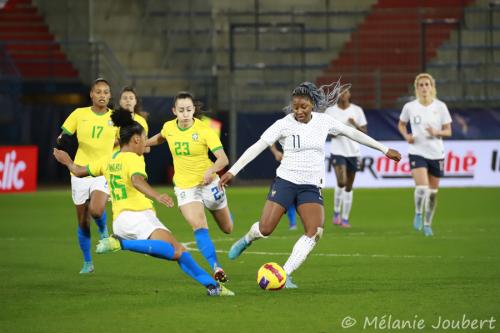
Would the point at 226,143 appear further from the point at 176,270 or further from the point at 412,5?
the point at 176,270

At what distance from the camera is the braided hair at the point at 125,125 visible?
11312mm

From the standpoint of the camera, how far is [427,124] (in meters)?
19.0

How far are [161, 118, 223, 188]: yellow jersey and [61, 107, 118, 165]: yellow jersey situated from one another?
4.30ft

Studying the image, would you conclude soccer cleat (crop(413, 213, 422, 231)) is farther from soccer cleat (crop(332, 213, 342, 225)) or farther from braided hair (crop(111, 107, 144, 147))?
braided hair (crop(111, 107, 144, 147))

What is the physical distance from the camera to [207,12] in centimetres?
3478

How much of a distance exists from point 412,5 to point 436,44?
1.63 m

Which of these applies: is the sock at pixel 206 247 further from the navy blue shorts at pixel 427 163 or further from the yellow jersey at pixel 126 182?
the navy blue shorts at pixel 427 163

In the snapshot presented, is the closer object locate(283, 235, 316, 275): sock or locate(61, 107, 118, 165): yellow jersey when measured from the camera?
locate(283, 235, 316, 275): sock

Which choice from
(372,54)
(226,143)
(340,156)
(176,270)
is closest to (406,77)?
(372,54)

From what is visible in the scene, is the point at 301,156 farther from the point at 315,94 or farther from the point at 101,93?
the point at 101,93

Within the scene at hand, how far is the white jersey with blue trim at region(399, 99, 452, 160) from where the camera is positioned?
19.0 metres

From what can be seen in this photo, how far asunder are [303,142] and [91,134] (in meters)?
3.27

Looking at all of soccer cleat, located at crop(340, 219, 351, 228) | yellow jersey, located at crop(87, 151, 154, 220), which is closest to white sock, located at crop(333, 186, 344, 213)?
soccer cleat, located at crop(340, 219, 351, 228)

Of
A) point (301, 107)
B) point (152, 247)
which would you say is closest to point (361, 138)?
point (301, 107)
